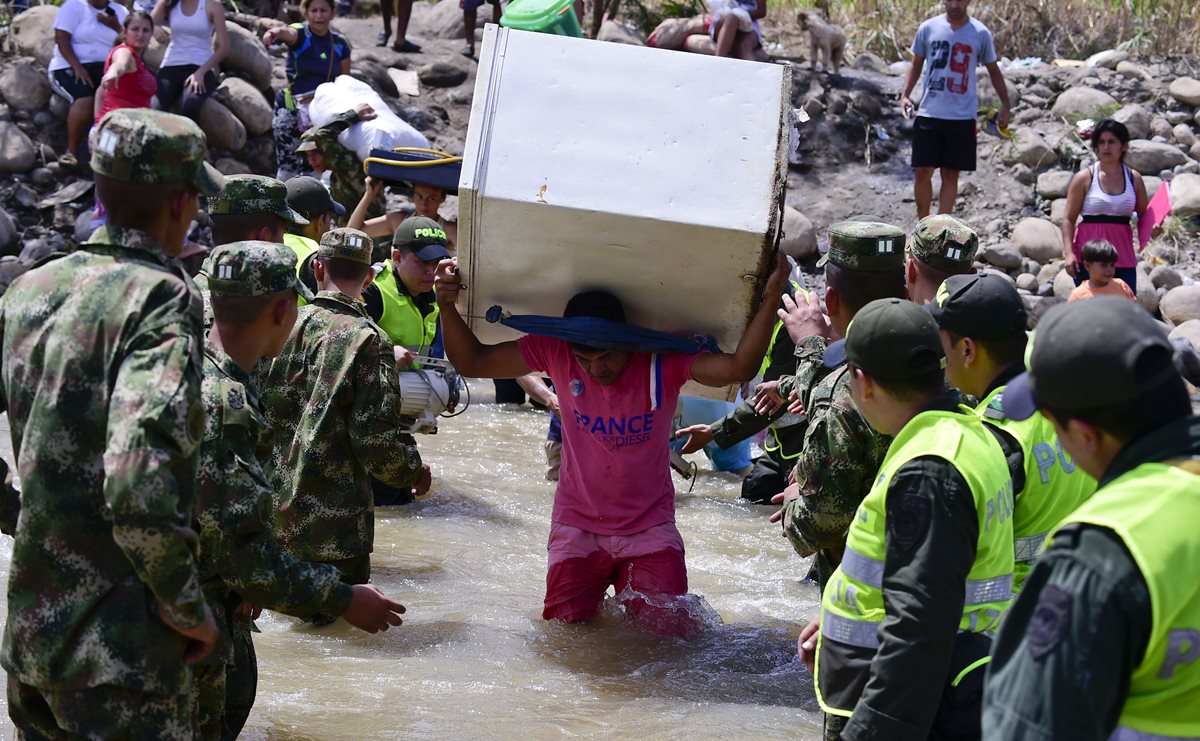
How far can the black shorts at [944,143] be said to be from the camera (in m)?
11.4

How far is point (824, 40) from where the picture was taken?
15.9 metres

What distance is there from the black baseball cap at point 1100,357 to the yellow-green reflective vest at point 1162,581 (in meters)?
0.14

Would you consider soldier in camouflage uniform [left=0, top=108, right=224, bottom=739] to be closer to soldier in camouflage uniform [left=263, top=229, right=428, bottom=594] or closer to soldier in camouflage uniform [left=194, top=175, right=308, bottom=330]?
soldier in camouflage uniform [left=194, top=175, right=308, bottom=330]

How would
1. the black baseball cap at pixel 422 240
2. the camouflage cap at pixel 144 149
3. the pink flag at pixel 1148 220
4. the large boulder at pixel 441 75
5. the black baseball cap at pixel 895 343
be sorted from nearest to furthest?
the camouflage cap at pixel 144 149 < the black baseball cap at pixel 895 343 < the black baseball cap at pixel 422 240 < the pink flag at pixel 1148 220 < the large boulder at pixel 441 75

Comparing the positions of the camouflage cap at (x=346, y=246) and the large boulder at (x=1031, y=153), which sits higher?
the large boulder at (x=1031, y=153)

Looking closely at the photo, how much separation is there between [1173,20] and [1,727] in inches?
655

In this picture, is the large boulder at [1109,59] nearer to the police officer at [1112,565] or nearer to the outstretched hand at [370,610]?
the outstretched hand at [370,610]

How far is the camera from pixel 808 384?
4.86m

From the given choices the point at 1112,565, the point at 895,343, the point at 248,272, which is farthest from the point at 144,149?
the point at 1112,565

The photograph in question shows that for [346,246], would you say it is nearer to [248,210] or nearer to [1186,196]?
[248,210]

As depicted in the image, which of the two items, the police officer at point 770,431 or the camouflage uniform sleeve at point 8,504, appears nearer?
the camouflage uniform sleeve at point 8,504

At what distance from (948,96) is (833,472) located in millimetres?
7776

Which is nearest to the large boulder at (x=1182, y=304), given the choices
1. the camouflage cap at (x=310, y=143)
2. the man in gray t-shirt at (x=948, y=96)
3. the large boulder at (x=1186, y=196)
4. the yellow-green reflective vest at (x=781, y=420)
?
the large boulder at (x=1186, y=196)

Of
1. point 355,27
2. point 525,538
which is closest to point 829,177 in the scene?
point 355,27
